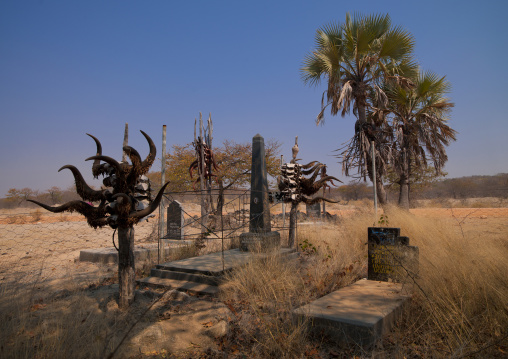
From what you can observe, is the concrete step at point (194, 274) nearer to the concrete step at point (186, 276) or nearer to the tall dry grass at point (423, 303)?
the concrete step at point (186, 276)

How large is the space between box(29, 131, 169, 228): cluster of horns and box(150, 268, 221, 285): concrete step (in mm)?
2183

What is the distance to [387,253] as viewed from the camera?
597 centimetres

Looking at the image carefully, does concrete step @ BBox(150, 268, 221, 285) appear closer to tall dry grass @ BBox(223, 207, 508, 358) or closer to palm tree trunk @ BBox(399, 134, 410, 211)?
tall dry grass @ BBox(223, 207, 508, 358)

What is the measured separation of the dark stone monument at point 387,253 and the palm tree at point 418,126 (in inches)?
386

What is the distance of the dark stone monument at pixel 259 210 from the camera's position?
853 centimetres

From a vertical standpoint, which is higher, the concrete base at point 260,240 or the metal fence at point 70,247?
the concrete base at point 260,240

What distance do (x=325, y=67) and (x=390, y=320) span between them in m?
11.4

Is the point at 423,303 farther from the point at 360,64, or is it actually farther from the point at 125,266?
the point at 360,64

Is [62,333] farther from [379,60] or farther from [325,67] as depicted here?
[379,60]

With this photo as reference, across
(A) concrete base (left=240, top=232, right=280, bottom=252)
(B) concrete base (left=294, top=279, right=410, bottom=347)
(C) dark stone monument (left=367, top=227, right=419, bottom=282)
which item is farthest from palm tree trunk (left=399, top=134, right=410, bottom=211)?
(B) concrete base (left=294, top=279, right=410, bottom=347)

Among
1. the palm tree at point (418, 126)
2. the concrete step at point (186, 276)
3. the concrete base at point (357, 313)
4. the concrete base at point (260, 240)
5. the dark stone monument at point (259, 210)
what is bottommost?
the concrete step at point (186, 276)

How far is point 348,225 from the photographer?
10.4 metres

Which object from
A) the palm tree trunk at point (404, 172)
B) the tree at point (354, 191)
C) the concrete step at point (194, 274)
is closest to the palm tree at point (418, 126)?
the palm tree trunk at point (404, 172)

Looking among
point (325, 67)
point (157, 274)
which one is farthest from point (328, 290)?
point (325, 67)
